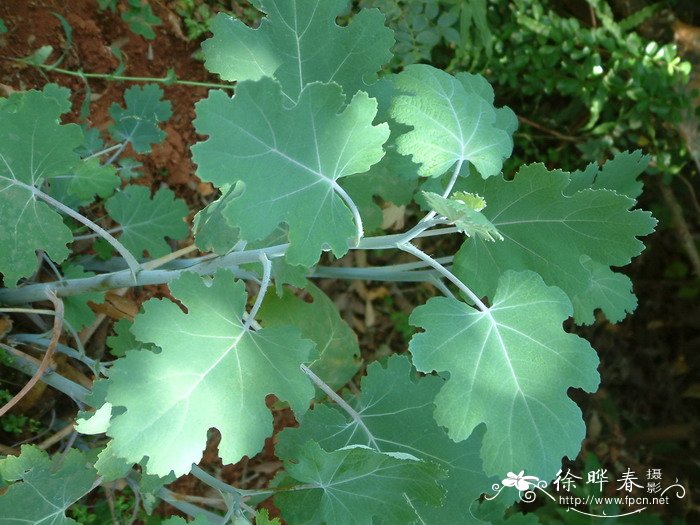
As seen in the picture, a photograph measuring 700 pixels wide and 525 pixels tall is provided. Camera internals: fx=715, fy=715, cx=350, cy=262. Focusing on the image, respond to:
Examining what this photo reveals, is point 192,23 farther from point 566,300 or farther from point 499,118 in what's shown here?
point 566,300

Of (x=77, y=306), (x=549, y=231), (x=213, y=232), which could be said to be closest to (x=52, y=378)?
(x=77, y=306)

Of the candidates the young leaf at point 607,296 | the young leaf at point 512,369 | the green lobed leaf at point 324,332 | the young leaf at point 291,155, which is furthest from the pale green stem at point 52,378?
the young leaf at point 607,296

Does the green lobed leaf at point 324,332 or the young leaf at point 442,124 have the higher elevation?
the young leaf at point 442,124

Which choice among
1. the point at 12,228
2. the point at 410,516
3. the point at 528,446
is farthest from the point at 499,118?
the point at 12,228

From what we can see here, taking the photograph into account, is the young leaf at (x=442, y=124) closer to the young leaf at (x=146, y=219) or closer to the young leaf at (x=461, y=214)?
the young leaf at (x=461, y=214)

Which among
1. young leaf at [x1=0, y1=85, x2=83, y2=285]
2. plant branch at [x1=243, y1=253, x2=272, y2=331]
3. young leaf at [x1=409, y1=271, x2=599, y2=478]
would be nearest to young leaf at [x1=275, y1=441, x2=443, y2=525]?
young leaf at [x1=409, y1=271, x2=599, y2=478]

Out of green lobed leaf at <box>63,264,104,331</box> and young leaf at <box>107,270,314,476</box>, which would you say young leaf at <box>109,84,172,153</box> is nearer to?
green lobed leaf at <box>63,264,104,331</box>
